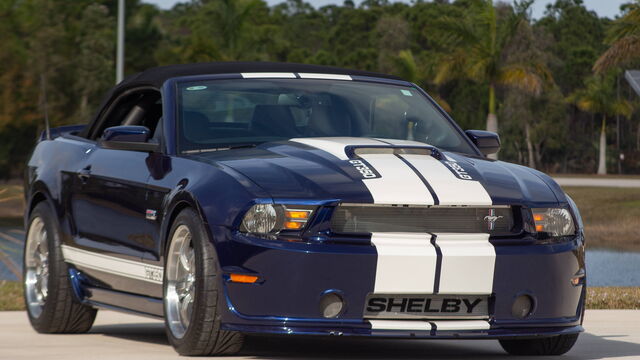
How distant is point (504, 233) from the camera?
677 cm

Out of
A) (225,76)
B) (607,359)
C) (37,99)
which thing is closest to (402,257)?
(607,359)

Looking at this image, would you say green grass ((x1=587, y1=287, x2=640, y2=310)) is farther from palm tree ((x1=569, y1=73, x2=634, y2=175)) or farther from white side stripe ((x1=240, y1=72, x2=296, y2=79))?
palm tree ((x1=569, y1=73, x2=634, y2=175))

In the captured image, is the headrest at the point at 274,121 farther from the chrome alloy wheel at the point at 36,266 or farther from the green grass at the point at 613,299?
the green grass at the point at 613,299

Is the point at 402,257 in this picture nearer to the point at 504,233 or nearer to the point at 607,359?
the point at 504,233

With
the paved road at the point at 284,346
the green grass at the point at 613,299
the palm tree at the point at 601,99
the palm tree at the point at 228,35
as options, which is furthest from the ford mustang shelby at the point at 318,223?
the palm tree at the point at 601,99

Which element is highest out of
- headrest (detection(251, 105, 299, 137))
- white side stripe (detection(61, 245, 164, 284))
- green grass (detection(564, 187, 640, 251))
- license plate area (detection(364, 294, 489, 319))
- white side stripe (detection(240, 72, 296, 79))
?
white side stripe (detection(240, 72, 296, 79))

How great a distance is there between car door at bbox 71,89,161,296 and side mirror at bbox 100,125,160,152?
0.30 feet

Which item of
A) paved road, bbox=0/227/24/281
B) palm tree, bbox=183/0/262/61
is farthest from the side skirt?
palm tree, bbox=183/0/262/61

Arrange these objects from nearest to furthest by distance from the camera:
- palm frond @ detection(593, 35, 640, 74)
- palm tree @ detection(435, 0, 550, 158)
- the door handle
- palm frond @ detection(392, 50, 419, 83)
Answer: the door handle, palm frond @ detection(593, 35, 640, 74), palm tree @ detection(435, 0, 550, 158), palm frond @ detection(392, 50, 419, 83)

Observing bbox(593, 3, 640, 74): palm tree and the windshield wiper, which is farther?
bbox(593, 3, 640, 74): palm tree

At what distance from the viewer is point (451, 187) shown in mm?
6703

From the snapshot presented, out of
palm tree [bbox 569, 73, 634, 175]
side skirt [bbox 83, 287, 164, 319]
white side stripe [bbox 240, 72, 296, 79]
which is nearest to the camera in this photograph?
side skirt [bbox 83, 287, 164, 319]

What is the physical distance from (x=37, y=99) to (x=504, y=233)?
5740 cm

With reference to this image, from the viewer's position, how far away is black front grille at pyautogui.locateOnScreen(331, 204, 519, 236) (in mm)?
6543
